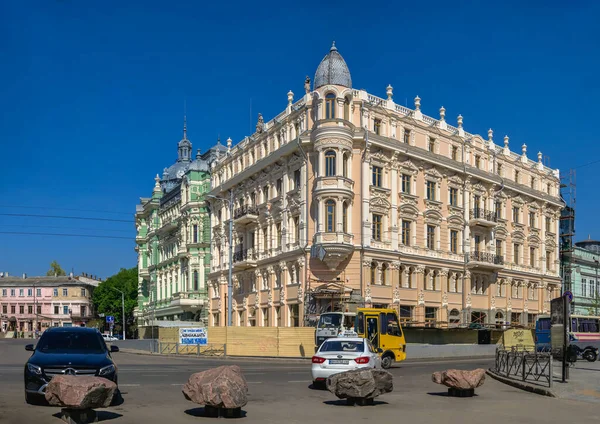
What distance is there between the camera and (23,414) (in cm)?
1357

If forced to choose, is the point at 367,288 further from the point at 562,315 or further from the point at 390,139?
the point at 562,315

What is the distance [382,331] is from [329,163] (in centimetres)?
1843

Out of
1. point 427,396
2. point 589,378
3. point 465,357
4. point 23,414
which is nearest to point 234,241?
point 465,357

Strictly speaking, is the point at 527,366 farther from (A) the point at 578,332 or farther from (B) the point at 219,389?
(A) the point at 578,332

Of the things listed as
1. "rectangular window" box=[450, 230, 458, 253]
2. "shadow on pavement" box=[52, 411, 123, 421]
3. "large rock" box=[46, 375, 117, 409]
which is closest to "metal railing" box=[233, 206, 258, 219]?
"rectangular window" box=[450, 230, 458, 253]

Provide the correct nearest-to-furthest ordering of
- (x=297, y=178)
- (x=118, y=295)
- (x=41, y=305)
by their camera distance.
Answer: (x=297, y=178), (x=118, y=295), (x=41, y=305)

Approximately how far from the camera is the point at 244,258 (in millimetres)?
58500

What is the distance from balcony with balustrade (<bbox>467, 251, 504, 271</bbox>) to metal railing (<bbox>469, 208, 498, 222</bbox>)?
9.24 feet

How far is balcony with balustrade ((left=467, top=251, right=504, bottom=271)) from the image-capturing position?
57.2 meters

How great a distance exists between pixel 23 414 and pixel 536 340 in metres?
36.6

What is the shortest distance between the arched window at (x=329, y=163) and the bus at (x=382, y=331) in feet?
56.9

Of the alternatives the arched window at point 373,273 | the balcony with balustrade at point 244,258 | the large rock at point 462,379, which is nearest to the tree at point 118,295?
the balcony with balustrade at point 244,258

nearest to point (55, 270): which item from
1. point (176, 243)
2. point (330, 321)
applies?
point (176, 243)

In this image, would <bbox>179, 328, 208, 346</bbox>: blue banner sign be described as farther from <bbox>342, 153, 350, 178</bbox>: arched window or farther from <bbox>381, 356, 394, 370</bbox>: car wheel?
<bbox>381, 356, 394, 370</bbox>: car wheel
